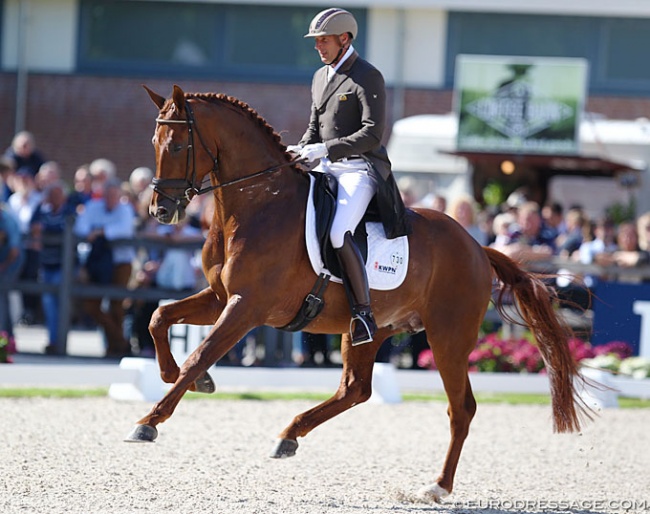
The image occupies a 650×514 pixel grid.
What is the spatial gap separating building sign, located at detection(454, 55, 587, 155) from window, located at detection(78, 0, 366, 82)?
560cm

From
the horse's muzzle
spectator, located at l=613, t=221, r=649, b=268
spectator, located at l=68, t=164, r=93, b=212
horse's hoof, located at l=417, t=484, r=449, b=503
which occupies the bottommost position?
horse's hoof, located at l=417, t=484, r=449, b=503

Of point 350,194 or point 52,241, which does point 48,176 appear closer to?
point 52,241

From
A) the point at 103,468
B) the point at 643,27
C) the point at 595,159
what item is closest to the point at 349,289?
the point at 103,468

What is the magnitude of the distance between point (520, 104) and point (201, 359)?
11788mm

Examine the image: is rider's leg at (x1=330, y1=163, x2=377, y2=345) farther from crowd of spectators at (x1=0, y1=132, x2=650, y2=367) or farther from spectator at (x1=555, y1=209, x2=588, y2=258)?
spectator at (x1=555, y1=209, x2=588, y2=258)

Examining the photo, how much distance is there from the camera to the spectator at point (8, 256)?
13516mm

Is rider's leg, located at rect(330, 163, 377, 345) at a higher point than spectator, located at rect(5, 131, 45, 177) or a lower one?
lower

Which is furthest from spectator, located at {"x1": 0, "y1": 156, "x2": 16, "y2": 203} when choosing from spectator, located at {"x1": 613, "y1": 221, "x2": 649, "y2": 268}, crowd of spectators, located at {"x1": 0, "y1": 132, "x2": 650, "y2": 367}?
spectator, located at {"x1": 613, "y1": 221, "x2": 649, "y2": 268}

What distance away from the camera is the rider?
23.9 ft

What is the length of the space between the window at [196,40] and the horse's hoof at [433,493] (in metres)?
16.4

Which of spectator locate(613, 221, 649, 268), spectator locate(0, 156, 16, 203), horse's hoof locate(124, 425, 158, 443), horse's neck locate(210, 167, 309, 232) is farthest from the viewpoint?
spectator locate(0, 156, 16, 203)

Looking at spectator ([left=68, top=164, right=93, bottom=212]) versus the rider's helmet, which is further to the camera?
spectator ([left=68, top=164, right=93, bottom=212])

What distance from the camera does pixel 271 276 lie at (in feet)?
23.3

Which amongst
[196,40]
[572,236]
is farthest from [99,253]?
[196,40]
